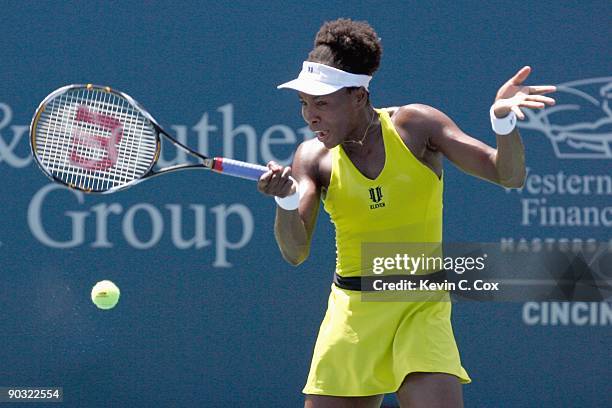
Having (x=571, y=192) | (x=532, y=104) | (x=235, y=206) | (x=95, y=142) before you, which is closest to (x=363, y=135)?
(x=532, y=104)

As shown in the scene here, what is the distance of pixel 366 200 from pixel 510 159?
1.59ft

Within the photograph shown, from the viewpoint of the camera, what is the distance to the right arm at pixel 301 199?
3.47m

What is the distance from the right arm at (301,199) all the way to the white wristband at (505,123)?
0.63 meters

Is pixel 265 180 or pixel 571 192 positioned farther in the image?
pixel 571 192

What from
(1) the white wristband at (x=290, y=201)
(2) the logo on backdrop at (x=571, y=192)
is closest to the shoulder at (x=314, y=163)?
(1) the white wristband at (x=290, y=201)

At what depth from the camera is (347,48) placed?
3.79 metres

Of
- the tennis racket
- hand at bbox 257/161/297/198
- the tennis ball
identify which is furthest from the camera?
the tennis ball

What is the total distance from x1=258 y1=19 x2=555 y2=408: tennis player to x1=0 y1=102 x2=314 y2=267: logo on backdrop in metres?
1.89

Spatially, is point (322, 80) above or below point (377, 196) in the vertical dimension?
above

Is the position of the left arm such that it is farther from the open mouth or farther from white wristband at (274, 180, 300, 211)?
white wristband at (274, 180, 300, 211)

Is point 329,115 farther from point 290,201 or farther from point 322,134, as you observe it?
point 290,201

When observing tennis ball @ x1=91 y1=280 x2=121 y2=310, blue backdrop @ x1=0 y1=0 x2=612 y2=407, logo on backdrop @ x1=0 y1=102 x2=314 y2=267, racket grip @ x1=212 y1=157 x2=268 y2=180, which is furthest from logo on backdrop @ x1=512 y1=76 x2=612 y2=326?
racket grip @ x1=212 y1=157 x2=268 y2=180

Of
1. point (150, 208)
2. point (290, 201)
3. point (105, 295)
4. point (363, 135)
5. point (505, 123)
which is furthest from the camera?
point (150, 208)

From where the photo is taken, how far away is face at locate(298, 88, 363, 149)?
371 cm
